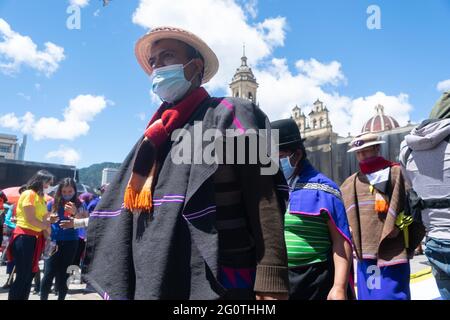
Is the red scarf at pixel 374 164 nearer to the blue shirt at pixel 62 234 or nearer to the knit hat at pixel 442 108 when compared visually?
the knit hat at pixel 442 108

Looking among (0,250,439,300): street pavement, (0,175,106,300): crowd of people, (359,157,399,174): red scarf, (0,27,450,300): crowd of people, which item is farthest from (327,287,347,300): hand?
(0,175,106,300): crowd of people

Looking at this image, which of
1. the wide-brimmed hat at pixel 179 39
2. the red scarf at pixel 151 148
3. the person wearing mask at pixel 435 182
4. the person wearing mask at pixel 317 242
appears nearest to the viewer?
the red scarf at pixel 151 148

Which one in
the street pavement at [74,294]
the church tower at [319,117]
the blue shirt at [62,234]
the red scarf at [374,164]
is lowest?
the street pavement at [74,294]

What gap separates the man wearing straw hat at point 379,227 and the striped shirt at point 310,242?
3.83 feet

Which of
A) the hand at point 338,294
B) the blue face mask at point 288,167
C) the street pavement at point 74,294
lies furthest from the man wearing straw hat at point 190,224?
the street pavement at point 74,294

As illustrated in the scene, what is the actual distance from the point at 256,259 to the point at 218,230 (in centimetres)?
19

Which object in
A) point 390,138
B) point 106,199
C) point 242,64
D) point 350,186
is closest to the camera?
point 106,199

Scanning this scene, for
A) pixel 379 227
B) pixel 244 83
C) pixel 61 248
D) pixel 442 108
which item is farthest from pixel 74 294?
pixel 244 83

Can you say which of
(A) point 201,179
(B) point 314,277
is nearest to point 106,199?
(A) point 201,179

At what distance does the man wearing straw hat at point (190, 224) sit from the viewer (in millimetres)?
1368

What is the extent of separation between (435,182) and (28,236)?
4.82 meters

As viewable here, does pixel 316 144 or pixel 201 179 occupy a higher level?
pixel 316 144
